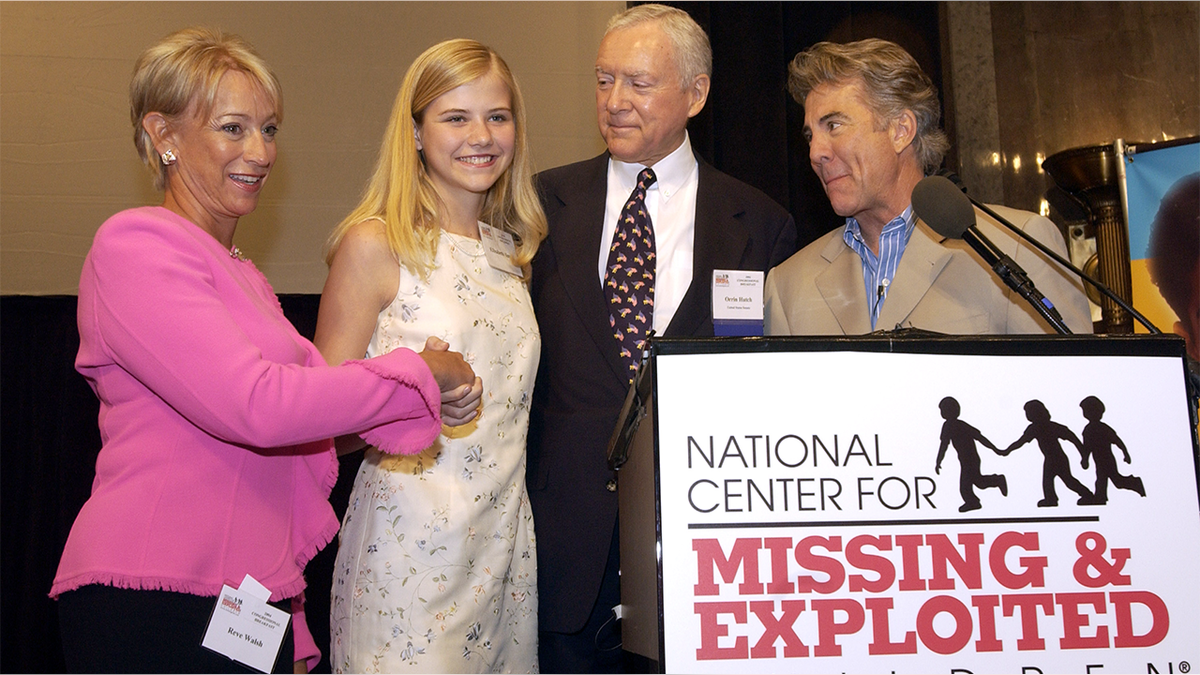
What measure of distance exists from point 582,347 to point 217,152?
92 cm

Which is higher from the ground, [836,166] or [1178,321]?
[836,166]

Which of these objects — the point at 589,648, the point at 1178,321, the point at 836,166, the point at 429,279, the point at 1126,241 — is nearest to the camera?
the point at 429,279

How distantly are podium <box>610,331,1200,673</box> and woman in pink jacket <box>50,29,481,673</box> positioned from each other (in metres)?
0.53

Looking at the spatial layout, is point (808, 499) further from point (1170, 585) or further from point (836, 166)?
point (836, 166)

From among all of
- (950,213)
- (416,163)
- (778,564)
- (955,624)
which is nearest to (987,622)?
(955,624)

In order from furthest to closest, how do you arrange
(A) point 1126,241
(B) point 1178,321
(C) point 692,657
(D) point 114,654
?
(A) point 1126,241, (B) point 1178,321, (D) point 114,654, (C) point 692,657

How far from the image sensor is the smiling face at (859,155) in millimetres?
2357

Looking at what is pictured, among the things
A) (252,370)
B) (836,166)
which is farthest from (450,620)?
(836,166)

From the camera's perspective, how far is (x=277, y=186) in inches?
170

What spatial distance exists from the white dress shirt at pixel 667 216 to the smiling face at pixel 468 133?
379 mm

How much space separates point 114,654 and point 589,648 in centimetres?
107

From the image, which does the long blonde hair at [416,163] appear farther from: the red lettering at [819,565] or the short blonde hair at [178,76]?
the red lettering at [819,565]

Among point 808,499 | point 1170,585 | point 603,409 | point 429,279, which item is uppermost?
point 429,279

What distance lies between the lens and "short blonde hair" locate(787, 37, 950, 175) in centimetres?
236
